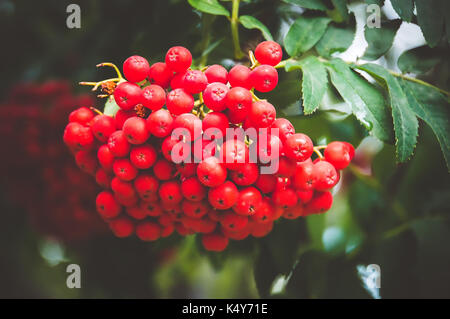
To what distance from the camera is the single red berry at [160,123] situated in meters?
0.76

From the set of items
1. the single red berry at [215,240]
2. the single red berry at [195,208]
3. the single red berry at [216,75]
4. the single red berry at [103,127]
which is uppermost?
the single red berry at [216,75]

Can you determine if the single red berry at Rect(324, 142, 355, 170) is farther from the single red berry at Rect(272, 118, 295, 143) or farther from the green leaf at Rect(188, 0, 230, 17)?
the green leaf at Rect(188, 0, 230, 17)

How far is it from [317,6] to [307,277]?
0.83 meters

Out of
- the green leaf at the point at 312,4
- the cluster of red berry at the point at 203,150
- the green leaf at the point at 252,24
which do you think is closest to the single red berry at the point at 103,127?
the cluster of red berry at the point at 203,150

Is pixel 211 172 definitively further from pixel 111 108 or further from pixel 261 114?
pixel 111 108

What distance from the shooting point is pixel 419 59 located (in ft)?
3.40

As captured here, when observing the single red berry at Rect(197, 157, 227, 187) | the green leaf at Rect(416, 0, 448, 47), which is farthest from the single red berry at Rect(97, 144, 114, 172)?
the green leaf at Rect(416, 0, 448, 47)

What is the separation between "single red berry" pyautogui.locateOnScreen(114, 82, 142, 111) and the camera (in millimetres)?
794

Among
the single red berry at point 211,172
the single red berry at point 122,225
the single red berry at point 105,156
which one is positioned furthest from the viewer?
the single red berry at point 122,225

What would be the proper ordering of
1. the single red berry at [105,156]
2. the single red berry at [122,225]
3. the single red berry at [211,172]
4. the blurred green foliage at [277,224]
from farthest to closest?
the blurred green foliage at [277,224]
the single red berry at [122,225]
the single red berry at [105,156]
the single red berry at [211,172]

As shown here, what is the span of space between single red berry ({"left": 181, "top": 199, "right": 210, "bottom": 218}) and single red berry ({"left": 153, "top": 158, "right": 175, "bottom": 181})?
7cm

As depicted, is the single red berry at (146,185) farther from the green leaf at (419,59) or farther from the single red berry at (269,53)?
the green leaf at (419,59)

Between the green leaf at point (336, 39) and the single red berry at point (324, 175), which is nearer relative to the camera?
the single red berry at point (324, 175)
